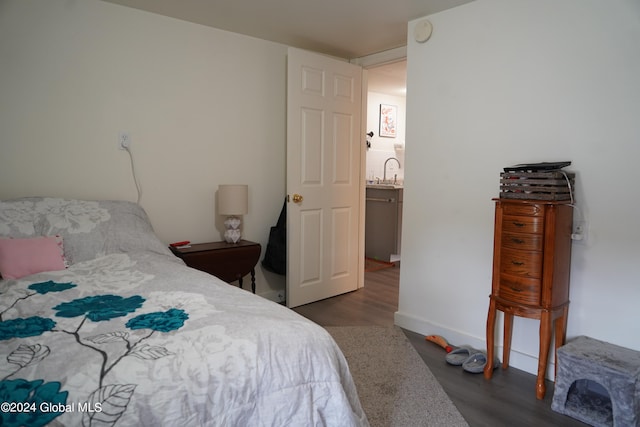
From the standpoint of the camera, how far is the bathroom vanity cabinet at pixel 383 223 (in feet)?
16.3

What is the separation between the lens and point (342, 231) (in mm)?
3621

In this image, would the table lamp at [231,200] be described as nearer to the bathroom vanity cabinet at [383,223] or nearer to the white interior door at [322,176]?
the white interior door at [322,176]

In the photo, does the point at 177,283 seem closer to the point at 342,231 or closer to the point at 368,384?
the point at 368,384

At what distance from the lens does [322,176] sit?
11.2 feet

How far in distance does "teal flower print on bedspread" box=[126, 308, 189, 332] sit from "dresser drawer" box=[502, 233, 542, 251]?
5.33 feet

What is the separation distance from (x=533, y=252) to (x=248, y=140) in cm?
215

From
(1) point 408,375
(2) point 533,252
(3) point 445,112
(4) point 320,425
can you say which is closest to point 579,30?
(3) point 445,112

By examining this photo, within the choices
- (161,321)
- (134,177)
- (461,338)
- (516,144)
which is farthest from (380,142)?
(161,321)

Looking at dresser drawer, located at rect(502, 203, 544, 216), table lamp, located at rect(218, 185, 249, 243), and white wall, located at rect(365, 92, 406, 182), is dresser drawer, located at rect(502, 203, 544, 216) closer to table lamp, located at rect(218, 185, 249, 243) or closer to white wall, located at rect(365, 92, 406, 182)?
table lamp, located at rect(218, 185, 249, 243)

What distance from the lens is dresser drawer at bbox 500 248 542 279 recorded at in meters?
1.99

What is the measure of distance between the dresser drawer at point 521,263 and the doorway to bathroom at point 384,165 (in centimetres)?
266

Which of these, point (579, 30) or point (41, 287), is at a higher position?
point (579, 30)

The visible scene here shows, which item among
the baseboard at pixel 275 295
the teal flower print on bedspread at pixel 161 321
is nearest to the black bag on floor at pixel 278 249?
the baseboard at pixel 275 295

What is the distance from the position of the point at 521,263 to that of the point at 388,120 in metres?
4.20
